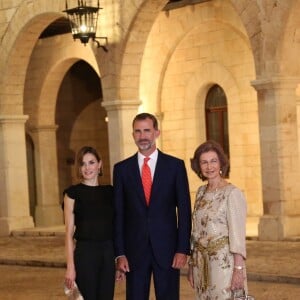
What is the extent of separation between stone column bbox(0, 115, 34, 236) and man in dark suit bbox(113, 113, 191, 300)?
13.3m

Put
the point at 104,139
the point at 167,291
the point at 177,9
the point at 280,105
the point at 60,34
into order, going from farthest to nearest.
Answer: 1. the point at 104,139
2. the point at 60,34
3. the point at 177,9
4. the point at 280,105
5. the point at 167,291

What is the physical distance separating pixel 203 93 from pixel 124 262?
1312 centimetres

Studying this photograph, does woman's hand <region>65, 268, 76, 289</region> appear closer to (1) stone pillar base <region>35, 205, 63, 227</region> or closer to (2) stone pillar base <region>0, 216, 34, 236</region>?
(2) stone pillar base <region>0, 216, 34, 236</region>

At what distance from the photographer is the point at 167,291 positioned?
6.31 m

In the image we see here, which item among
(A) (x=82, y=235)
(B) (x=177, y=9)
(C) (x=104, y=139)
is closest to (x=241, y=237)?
(A) (x=82, y=235)

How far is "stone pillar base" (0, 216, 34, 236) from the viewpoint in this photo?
19562mm

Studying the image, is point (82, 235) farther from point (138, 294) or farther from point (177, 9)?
point (177, 9)

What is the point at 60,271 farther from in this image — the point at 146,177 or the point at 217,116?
the point at 146,177

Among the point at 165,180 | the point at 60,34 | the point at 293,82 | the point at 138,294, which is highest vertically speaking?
the point at 60,34

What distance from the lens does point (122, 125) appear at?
16766 mm

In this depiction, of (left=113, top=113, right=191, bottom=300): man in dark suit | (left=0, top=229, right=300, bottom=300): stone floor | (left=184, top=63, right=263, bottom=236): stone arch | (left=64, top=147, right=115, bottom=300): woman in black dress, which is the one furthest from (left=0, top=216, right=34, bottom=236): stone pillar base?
(left=113, top=113, right=191, bottom=300): man in dark suit

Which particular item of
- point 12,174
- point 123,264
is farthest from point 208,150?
point 12,174

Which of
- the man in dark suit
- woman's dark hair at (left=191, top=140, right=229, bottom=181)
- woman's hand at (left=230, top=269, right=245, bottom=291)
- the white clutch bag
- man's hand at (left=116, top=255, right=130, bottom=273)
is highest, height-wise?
woman's dark hair at (left=191, top=140, right=229, bottom=181)

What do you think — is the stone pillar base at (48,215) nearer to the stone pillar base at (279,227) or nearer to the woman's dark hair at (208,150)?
the stone pillar base at (279,227)
